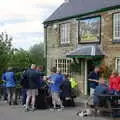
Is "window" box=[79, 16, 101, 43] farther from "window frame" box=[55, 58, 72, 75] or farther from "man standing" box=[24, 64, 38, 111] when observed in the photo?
"man standing" box=[24, 64, 38, 111]

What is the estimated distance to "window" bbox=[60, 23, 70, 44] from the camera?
27.9 m

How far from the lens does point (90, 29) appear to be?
25.6m

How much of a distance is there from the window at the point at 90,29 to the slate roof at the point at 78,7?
1.79 feet

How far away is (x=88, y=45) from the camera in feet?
84.0

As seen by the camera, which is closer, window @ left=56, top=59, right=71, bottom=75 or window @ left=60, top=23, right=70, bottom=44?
window @ left=56, top=59, right=71, bottom=75

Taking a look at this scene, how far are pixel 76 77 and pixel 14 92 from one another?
24.7 feet

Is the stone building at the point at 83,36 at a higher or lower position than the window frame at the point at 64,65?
higher

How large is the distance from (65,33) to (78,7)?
1.98 m

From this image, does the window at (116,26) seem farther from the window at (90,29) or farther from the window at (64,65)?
the window at (64,65)

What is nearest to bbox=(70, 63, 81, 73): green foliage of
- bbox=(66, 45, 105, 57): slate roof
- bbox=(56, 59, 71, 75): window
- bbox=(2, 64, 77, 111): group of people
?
bbox=(56, 59, 71, 75): window

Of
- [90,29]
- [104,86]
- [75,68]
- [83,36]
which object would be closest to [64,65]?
[75,68]

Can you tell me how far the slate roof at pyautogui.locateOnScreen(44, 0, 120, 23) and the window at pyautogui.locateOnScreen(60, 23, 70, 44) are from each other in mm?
563

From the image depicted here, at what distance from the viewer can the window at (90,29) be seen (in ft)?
81.1

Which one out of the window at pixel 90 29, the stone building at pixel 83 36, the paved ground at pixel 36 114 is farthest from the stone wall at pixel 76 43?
the paved ground at pixel 36 114
